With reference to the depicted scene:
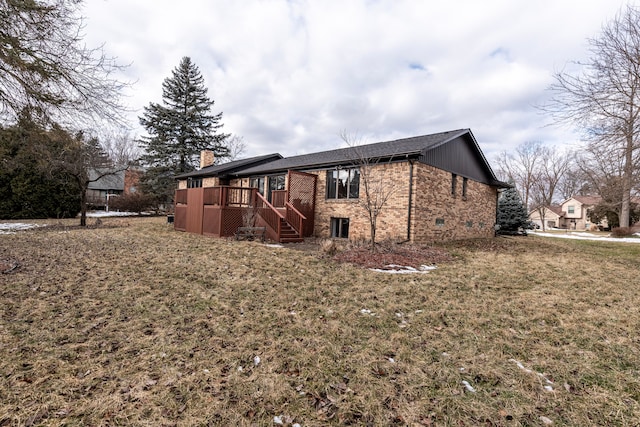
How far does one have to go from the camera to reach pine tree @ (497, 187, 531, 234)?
20.0 metres

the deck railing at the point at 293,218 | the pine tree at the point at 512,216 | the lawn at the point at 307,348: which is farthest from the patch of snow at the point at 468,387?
→ the pine tree at the point at 512,216

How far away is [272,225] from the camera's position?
11266mm

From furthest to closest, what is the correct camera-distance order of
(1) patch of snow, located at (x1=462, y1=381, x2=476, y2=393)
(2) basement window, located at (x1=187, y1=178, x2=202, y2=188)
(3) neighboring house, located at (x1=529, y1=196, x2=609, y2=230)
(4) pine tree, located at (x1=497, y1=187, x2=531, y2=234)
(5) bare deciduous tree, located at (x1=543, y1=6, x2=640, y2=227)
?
(3) neighboring house, located at (x1=529, y1=196, x2=609, y2=230), (4) pine tree, located at (x1=497, y1=187, x2=531, y2=234), (2) basement window, located at (x1=187, y1=178, x2=202, y2=188), (5) bare deciduous tree, located at (x1=543, y1=6, x2=640, y2=227), (1) patch of snow, located at (x1=462, y1=381, x2=476, y2=393)

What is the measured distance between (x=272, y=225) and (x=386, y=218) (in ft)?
14.4

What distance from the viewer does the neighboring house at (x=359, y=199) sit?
1073 centimetres

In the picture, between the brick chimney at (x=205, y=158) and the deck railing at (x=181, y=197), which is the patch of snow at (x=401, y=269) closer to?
the deck railing at (x=181, y=197)

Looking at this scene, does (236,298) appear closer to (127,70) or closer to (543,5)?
(127,70)

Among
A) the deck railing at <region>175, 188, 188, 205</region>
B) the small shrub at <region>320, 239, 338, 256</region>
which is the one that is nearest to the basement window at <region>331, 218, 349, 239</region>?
the small shrub at <region>320, 239, 338, 256</region>

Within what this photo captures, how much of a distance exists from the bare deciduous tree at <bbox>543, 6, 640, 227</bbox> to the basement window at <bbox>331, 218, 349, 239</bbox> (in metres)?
7.64

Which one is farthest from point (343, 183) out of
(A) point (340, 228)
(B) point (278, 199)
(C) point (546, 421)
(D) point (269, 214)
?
(C) point (546, 421)

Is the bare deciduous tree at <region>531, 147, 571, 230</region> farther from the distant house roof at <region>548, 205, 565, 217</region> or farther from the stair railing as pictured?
the stair railing

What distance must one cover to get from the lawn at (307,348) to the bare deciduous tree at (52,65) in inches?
131

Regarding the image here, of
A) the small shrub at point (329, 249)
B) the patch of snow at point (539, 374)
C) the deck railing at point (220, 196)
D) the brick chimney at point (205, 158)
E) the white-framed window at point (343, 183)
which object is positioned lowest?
the patch of snow at point (539, 374)

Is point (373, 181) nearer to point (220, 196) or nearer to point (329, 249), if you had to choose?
point (329, 249)
